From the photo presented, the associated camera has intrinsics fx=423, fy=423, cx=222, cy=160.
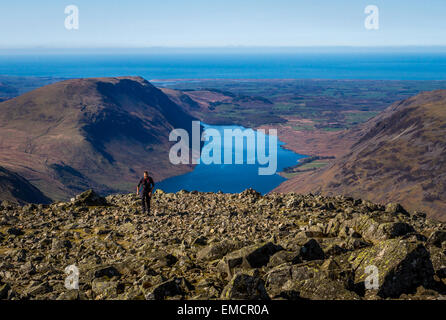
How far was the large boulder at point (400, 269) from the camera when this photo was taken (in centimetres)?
1316

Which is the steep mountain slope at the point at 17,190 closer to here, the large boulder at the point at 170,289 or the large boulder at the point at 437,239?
the large boulder at the point at 170,289

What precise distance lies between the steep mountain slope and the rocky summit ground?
14762cm

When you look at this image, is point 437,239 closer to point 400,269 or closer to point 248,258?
point 400,269

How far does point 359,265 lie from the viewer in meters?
14.5

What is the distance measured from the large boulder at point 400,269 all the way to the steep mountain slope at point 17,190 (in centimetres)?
16344

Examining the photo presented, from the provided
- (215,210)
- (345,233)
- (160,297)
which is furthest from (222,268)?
(215,210)

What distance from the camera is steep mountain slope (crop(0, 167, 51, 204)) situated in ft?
528

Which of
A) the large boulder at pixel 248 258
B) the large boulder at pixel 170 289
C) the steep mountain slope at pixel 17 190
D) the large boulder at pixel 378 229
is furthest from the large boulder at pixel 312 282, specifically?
the steep mountain slope at pixel 17 190

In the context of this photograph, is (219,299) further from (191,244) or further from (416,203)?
(416,203)

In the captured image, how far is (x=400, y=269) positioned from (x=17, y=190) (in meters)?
179

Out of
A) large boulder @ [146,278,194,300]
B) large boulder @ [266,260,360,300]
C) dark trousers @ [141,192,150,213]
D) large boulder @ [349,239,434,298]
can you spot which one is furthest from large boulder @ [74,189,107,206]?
large boulder @ [349,239,434,298]

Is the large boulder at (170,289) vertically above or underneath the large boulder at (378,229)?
underneath

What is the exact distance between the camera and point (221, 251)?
701 inches

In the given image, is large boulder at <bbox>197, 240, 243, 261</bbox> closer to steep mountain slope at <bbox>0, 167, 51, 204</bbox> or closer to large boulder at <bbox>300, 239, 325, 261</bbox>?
large boulder at <bbox>300, 239, 325, 261</bbox>
